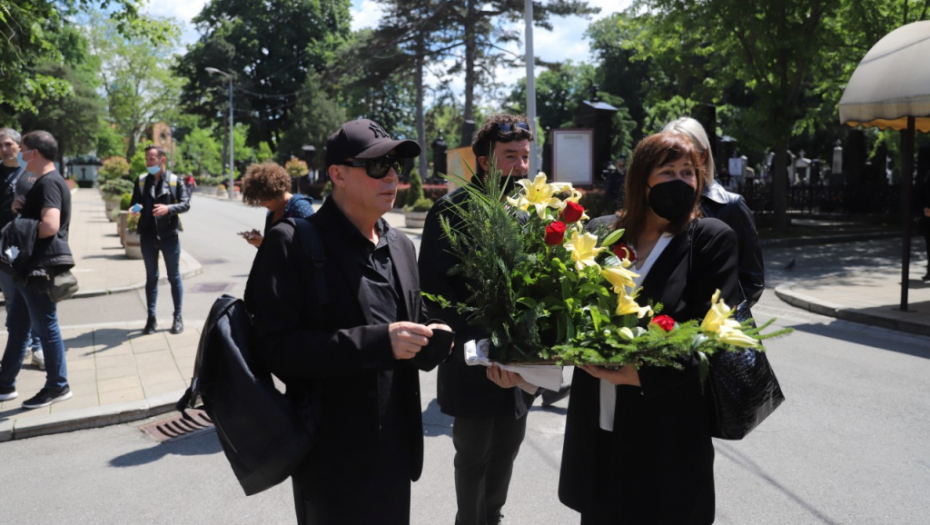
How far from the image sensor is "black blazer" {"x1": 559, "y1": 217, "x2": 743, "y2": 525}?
Result: 2.17 meters

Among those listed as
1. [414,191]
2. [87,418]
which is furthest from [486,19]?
[87,418]

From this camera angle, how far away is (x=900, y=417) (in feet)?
17.4

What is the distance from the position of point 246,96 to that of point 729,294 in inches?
2436

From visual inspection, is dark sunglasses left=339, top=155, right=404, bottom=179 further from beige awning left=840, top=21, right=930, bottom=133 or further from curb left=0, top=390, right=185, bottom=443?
beige awning left=840, top=21, right=930, bottom=133

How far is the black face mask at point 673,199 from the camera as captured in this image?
2256 millimetres

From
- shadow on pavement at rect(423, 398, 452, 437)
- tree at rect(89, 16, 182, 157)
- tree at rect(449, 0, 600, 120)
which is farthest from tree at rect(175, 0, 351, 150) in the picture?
shadow on pavement at rect(423, 398, 452, 437)

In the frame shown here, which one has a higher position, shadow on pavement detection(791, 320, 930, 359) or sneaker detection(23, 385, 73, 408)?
sneaker detection(23, 385, 73, 408)

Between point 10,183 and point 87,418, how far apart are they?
7.86 feet

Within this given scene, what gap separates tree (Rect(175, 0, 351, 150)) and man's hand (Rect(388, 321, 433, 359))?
5874 centimetres

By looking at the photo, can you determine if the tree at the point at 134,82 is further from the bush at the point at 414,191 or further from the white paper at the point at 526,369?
the white paper at the point at 526,369

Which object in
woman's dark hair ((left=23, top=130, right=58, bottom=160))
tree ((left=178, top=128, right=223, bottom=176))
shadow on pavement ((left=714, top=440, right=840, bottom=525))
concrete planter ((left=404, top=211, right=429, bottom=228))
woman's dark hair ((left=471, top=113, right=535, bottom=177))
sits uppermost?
tree ((left=178, top=128, right=223, bottom=176))

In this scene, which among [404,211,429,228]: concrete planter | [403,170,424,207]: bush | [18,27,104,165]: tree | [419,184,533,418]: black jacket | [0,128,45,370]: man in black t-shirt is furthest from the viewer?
[18,27,104,165]: tree

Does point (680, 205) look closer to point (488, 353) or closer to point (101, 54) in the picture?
point (488, 353)

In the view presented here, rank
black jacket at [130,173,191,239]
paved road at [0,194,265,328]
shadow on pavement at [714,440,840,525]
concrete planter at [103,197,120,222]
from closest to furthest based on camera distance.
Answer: shadow on pavement at [714,440,840,525] < black jacket at [130,173,191,239] < paved road at [0,194,265,328] < concrete planter at [103,197,120,222]
